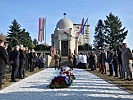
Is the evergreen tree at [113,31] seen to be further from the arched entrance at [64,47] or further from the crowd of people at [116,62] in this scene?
the crowd of people at [116,62]

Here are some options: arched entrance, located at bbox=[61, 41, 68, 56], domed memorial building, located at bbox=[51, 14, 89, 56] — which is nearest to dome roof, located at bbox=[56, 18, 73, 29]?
domed memorial building, located at bbox=[51, 14, 89, 56]

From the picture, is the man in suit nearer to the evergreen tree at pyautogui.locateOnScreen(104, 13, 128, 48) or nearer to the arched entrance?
the arched entrance

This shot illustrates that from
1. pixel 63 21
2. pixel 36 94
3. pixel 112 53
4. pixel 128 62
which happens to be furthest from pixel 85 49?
pixel 36 94

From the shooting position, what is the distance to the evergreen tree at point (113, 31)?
274 feet

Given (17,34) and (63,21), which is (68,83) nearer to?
(63,21)

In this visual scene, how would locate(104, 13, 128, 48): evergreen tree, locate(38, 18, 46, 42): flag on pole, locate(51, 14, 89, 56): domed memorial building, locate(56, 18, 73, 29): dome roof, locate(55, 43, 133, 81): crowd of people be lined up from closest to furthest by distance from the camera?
locate(55, 43, 133, 81): crowd of people < locate(38, 18, 46, 42): flag on pole < locate(51, 14, 89, 56): domed memorial building < locate(56, 18, 73, 29): dome roof < locate(104, 13, 128, 48): evergreen tree

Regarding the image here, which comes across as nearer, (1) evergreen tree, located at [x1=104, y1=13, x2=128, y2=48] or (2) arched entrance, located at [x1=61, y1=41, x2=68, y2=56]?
(2) arched entrance, located at [x1=61, y1=41, x2=68, y2=56]

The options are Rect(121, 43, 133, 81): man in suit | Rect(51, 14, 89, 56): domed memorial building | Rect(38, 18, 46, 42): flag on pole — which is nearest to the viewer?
Rect(121, 43, 133, 81): man in suit

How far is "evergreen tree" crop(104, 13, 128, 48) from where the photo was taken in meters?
83.6

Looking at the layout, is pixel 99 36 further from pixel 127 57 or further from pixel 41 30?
pixel 127 57

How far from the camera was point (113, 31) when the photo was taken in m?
84.4

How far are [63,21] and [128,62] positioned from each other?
56628 millimetres

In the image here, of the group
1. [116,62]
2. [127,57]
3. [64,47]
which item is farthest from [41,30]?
[127,57]

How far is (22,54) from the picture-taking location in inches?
743
